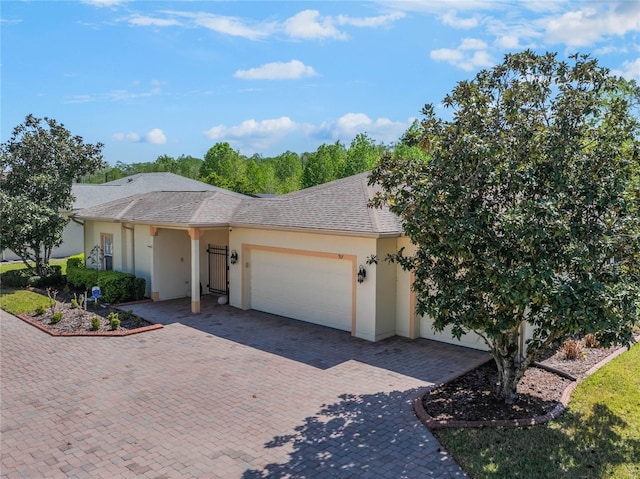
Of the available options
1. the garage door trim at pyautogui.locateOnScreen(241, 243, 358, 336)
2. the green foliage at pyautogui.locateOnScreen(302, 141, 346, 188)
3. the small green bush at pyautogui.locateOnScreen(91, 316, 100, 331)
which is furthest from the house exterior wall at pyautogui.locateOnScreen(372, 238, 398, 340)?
the green foliage at pyautogui.locateOnScreen(302, 141, 346, 188)

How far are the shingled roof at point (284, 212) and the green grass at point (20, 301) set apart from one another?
3932mm

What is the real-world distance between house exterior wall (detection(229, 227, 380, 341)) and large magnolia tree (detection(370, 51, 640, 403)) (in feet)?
16.0

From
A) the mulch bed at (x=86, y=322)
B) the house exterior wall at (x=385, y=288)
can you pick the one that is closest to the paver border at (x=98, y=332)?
the mulch bed at (x=86, y=322)

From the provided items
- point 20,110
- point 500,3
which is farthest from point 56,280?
point 500,3

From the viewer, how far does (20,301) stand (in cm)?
1739

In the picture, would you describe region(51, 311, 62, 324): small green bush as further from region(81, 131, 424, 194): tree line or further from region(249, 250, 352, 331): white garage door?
region(81, 131, 424, 194): tree line

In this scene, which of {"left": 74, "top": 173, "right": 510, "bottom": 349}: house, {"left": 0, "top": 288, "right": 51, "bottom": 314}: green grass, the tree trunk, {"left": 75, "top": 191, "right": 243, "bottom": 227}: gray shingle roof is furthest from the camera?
{"left": 0, "top": 288, "right": 51, "bottom": 314}: green grass

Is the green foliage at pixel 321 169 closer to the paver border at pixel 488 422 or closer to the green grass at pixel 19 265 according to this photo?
the green grass at pixel 19 265

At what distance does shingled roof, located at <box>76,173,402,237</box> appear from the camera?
42.2 feet

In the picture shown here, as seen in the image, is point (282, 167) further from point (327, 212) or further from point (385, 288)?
point (385, 288)

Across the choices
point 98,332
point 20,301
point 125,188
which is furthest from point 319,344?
point 125,188

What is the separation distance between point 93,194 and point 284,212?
72.1ft

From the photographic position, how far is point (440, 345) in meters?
12.3

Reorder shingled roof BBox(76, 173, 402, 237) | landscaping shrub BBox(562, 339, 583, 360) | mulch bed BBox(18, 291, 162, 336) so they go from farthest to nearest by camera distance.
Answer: mulch bed BBox(18, 291, 162, 336), shingled roof BBox(76, 173, 402, 237), landscaping shrub BBox(562, 339, 583, 360)
